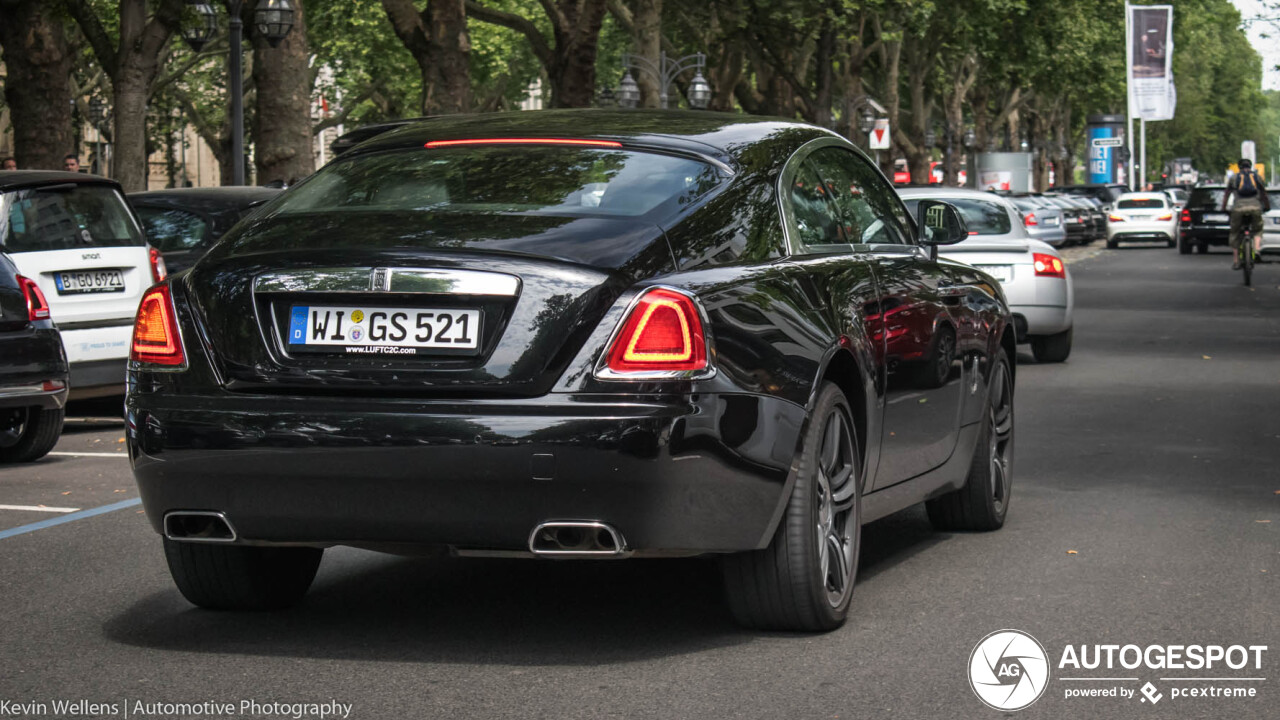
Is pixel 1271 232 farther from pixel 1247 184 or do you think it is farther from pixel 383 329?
pixel 383 329

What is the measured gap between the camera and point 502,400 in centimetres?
504

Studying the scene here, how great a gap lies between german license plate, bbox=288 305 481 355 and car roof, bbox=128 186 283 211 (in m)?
9.52

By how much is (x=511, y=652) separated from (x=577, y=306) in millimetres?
1028

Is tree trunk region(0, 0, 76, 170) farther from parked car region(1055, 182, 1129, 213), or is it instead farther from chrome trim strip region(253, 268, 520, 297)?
parked car region(1055, 182, 1129, 213)

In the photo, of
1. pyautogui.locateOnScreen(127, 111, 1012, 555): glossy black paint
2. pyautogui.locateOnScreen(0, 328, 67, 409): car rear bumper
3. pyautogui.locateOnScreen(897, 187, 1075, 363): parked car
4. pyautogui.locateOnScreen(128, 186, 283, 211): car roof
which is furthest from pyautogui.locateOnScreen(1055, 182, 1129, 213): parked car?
pyautogui.locateOnScreen(127, 111, 1012, 555): glossy black paint

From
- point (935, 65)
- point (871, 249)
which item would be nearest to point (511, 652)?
point (871, 249)

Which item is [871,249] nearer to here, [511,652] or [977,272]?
[977,272]

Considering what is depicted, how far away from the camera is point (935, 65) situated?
60.5 m

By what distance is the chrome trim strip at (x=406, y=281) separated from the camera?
509cm

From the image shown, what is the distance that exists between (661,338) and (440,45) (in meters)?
21.5

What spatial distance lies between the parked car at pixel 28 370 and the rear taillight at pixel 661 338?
6.15 meters

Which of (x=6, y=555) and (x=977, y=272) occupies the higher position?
(x=977, y=272)

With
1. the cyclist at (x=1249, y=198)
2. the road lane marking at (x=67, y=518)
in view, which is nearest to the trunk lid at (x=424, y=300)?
the road lane marking at (x=67, y=518)

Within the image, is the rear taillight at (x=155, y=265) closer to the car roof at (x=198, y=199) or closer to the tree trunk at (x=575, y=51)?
the car roof at (x=198, y=199)
